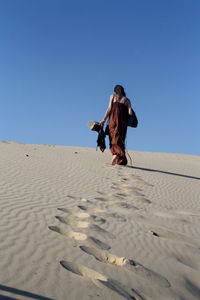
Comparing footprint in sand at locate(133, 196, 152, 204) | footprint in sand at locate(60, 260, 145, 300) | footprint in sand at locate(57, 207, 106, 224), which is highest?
footprint in sand at locate(133, 196, 152, 204)

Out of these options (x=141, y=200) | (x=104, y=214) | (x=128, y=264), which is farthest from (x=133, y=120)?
(x=128, y=264)

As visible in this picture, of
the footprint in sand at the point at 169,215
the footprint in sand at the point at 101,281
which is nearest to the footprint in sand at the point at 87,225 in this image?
the footprint in sand at the point at 101,281

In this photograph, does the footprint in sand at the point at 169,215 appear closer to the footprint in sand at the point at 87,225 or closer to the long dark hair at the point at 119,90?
the footprint in sand at the point at 87,225

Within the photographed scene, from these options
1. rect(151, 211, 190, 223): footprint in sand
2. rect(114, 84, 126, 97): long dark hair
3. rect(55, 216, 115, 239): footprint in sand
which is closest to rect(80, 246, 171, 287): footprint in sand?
rect(55, 216, 115, 239): footprint in sand

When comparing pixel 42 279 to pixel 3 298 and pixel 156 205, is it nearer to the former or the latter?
pixel 3 298

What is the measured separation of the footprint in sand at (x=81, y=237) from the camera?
320cm

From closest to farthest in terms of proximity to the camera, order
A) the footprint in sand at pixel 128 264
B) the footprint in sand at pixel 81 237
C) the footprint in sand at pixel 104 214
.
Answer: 1. the footprint in sand at pixel 128 264
2. the footprint in sand at pixel 81 237
3. the footprint in sand at pixel 104 214

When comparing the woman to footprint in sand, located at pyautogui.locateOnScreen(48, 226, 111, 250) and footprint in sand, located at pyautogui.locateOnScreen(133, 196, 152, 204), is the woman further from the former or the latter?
footprint in sand, located at pyautogui.locateOnScreen(48, 226, 111, 250)

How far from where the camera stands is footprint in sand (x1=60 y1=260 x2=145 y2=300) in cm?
241

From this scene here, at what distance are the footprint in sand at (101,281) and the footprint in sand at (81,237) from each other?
534 mm

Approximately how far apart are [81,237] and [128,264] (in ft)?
1.95

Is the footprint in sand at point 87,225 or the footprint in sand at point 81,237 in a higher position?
the footprint in sand at point 87,225

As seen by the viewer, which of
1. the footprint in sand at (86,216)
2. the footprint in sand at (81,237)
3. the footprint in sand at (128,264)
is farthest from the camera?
the footprint in sand at (86,216)

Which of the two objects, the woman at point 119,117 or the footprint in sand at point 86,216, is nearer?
the footprint in sand at point 86,216
